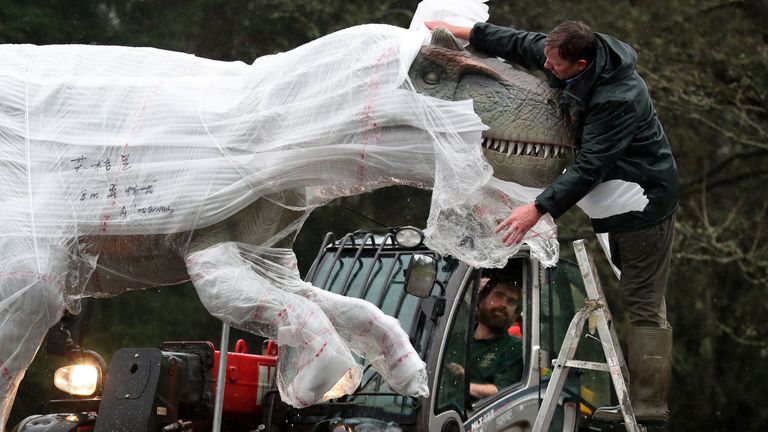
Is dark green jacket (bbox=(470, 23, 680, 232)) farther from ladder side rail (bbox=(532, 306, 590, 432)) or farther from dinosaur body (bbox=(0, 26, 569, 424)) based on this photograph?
ladder side rail (bbox=(532, 306, 590, 432))

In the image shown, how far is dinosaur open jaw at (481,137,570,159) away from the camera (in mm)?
3945

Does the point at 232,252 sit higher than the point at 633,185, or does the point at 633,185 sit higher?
the point at 633,185

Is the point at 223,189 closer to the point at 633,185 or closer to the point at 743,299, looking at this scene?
the point at 633,185

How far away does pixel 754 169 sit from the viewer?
12164 mm

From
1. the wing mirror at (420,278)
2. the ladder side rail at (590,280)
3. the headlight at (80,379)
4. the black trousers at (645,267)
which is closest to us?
the black trousers at (645,267)

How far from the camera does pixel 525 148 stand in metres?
3.95

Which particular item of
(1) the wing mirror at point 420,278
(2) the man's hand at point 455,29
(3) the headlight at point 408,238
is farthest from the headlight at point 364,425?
(2) the man's hand at point 455,29

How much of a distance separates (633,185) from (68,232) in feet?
6.66

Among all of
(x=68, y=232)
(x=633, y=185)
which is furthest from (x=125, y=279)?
(x=633, y=185)

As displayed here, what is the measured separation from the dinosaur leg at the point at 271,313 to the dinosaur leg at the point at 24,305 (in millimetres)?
484

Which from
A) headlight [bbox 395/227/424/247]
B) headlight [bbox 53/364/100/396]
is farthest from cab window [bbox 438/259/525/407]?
headlight [bbox 53/364/100/396]

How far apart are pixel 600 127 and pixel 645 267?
1.02m

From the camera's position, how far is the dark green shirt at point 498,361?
6.32 meters

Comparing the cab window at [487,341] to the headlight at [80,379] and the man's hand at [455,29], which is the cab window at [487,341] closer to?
the headlight at [80,379]
